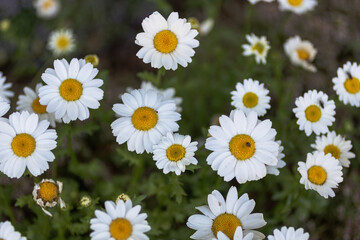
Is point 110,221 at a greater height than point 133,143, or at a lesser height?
lesser

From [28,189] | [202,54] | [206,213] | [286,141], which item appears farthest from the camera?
[202,54]

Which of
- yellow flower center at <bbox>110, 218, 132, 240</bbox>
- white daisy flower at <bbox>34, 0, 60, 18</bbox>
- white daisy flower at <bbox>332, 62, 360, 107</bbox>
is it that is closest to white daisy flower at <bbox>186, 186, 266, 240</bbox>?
yellow flower center at <bbox>110, 218, 132, 240</bbox>

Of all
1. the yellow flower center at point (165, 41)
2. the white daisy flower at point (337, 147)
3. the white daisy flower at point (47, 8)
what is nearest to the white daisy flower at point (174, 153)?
the yellow flower center at point (165, 41)

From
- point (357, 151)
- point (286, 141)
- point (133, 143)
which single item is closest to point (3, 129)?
point (133, 143)

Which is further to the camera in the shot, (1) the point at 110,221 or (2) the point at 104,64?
(2) the point at 104,64

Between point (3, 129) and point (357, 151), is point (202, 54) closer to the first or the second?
point (357, 151)

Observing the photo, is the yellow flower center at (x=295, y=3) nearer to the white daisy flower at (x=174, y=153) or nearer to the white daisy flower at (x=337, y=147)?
the white daisy flower at (x=337, y=147)
